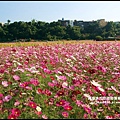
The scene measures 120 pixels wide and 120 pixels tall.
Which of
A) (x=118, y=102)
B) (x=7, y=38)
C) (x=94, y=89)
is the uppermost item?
(x=94, y=89)

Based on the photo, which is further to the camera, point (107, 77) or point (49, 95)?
point (107, 77)

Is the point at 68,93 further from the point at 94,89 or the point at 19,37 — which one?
Result: the point at 19,37

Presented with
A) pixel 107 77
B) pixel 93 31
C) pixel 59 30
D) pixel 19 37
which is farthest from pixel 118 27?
pixel 107 77

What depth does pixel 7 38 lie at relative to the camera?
34.9m

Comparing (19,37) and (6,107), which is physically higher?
(6,107)

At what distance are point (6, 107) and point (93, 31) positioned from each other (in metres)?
39.9

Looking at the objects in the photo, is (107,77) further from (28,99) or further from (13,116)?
(13,116)

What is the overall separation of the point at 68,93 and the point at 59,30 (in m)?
30.4

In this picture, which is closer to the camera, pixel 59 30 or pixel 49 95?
pixel 49 95

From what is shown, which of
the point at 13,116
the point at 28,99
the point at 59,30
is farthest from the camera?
the point at 59,30

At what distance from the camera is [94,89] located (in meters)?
2.40

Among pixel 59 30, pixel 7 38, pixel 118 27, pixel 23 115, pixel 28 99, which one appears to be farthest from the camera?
pixel 118 27

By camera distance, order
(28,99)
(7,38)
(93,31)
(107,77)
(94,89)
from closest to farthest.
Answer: (28,99) < (94,89) < (107,77) < (7,38) < (93,31)

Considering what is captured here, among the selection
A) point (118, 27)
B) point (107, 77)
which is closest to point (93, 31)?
point (118, 27)
